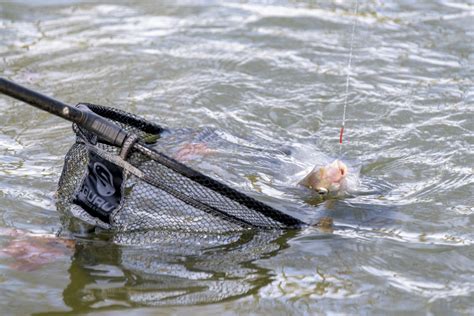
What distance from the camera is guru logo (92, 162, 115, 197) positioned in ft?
12.7

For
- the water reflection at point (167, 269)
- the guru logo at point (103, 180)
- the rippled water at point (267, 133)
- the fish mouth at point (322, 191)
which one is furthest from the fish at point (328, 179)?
the guru logo at point (103, 180)

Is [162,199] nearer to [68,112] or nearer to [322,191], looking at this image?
[68,112]

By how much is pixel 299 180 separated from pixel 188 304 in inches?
65.8

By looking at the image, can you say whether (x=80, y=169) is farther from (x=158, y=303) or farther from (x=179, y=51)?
(x=179, y=51)

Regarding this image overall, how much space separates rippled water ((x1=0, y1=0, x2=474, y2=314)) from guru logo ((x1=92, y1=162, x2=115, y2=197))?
0.27 metres

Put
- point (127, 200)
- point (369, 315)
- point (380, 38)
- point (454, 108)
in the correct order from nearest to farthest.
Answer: point (369, 315) → point (127, 200) → point (454, 108) → point (380, 38)

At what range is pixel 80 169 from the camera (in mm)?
4156

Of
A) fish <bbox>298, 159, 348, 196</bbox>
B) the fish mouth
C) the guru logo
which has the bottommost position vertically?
the fish mouth

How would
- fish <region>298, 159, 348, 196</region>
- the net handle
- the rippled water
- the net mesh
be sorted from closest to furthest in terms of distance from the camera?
the net handle → the rippled water → the net mesh → fish <region>298, 159, 348, 196</region>

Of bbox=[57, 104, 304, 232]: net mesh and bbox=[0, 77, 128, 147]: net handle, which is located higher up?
bbox=[0, 77, 128, 147]: net handle

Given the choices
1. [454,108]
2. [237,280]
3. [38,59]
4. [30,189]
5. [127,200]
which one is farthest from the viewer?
[38,59]

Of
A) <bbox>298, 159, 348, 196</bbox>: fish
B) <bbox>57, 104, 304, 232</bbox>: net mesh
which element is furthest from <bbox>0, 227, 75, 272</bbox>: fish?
<bbox>298, 159, 348, 196</bbox>: fish

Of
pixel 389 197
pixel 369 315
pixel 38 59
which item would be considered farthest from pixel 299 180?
pixel 38 59

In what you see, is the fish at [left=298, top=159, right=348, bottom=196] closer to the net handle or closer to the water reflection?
the water reflection
